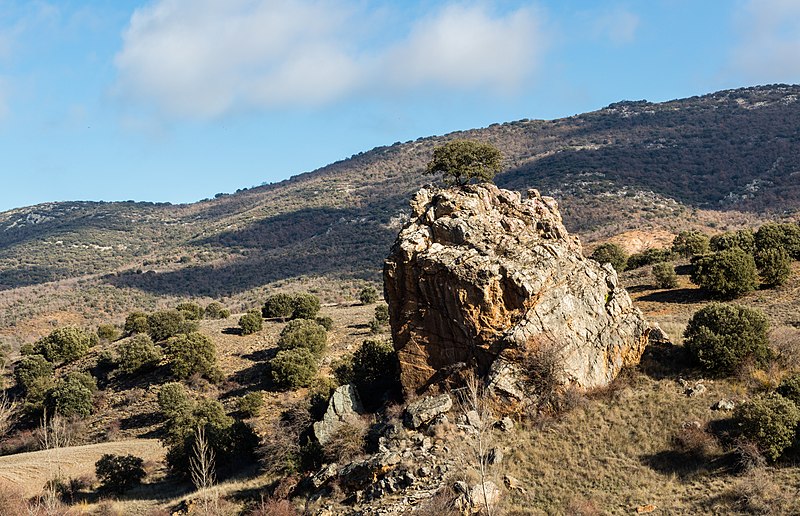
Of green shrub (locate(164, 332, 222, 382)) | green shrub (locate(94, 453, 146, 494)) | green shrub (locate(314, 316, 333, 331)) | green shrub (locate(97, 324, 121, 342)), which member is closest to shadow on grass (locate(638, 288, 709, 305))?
green shrub (locate(314, 316, 333, 331))

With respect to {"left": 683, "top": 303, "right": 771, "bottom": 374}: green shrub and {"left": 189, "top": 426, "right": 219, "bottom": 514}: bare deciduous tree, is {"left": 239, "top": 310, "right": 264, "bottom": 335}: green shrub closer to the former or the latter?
{"left": 189, "top": 426, "right": 219, "bottom": 514}: bare deciduous tree

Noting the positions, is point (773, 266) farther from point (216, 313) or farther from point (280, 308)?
point (216, 313)

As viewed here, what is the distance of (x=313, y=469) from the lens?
26844 millimetres

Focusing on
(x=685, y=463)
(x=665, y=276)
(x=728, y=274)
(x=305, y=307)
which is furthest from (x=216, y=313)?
(x=685, y=463)

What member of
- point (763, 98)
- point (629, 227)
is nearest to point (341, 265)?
point (629, 227)

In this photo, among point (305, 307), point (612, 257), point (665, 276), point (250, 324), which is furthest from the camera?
point (305, 307)

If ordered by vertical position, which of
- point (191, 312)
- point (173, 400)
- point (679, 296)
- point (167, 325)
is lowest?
point (173, 400)

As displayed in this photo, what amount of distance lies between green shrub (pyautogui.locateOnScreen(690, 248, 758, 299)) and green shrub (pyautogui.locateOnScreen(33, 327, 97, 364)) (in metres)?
52.0

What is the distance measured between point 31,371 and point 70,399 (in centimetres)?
983

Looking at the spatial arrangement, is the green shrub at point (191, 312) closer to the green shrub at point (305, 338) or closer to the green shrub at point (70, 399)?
the green shrub at point (70, 399)

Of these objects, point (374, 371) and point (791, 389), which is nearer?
point (791, 389)

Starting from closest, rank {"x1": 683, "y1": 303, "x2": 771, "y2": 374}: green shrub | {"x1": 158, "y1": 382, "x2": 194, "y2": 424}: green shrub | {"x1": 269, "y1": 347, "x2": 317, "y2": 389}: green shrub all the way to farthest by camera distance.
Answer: {"x1": 683, "y1": 303, "x2": 771, "y2": 374}: green shrub → {"x1": 158, "y1": 382, "x2": 194, "y2": 424}: green shrub → {"x1": 269, "y1": 347, "x2": 317, "y2": 389}: green shrub

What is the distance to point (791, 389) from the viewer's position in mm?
23547

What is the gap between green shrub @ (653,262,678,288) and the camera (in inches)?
1714
